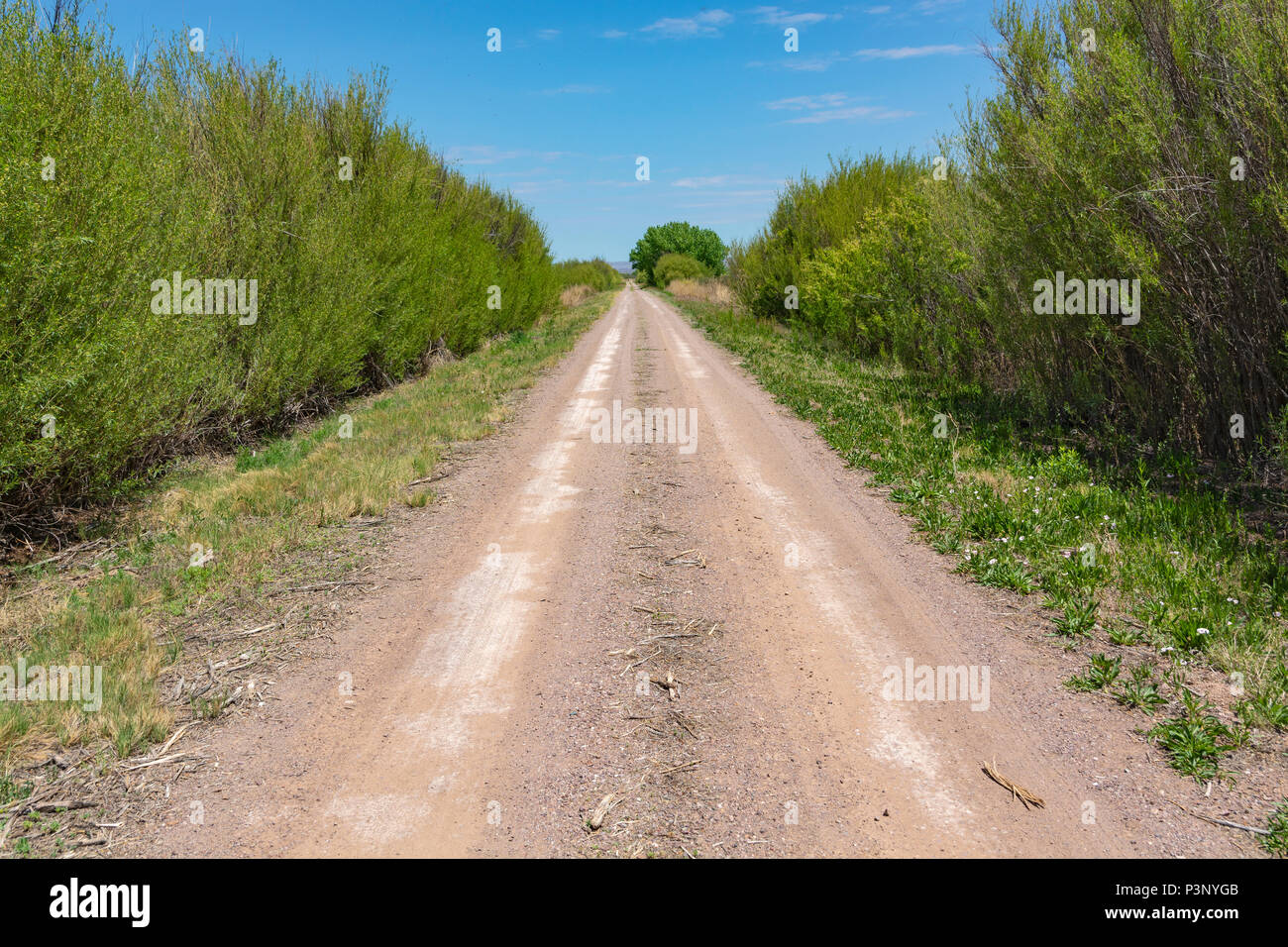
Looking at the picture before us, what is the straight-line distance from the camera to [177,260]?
24.6ft

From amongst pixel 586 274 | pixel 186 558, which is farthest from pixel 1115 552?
pixel 586 274

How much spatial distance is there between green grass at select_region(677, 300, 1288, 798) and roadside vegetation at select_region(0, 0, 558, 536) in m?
6.97

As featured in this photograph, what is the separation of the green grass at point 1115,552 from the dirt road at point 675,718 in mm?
299

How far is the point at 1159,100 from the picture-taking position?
7062mm

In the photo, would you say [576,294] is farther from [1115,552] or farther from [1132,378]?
[1115,552]

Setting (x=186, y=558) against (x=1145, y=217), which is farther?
(x=1145, y=217)

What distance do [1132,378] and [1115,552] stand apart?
12.6 feet

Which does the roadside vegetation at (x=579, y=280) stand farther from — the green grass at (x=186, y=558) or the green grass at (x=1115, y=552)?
the green grass at (x=1115, y=552)

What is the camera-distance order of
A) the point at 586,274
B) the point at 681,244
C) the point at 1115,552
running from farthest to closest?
the point at 681,244
the point at 586,274
the point at 1115,552

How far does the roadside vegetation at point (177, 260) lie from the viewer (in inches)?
219

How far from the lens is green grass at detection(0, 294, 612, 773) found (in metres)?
3.74

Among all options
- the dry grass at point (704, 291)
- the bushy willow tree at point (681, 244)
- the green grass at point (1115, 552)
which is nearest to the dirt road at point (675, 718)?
the green grass at point (1115, 552)
